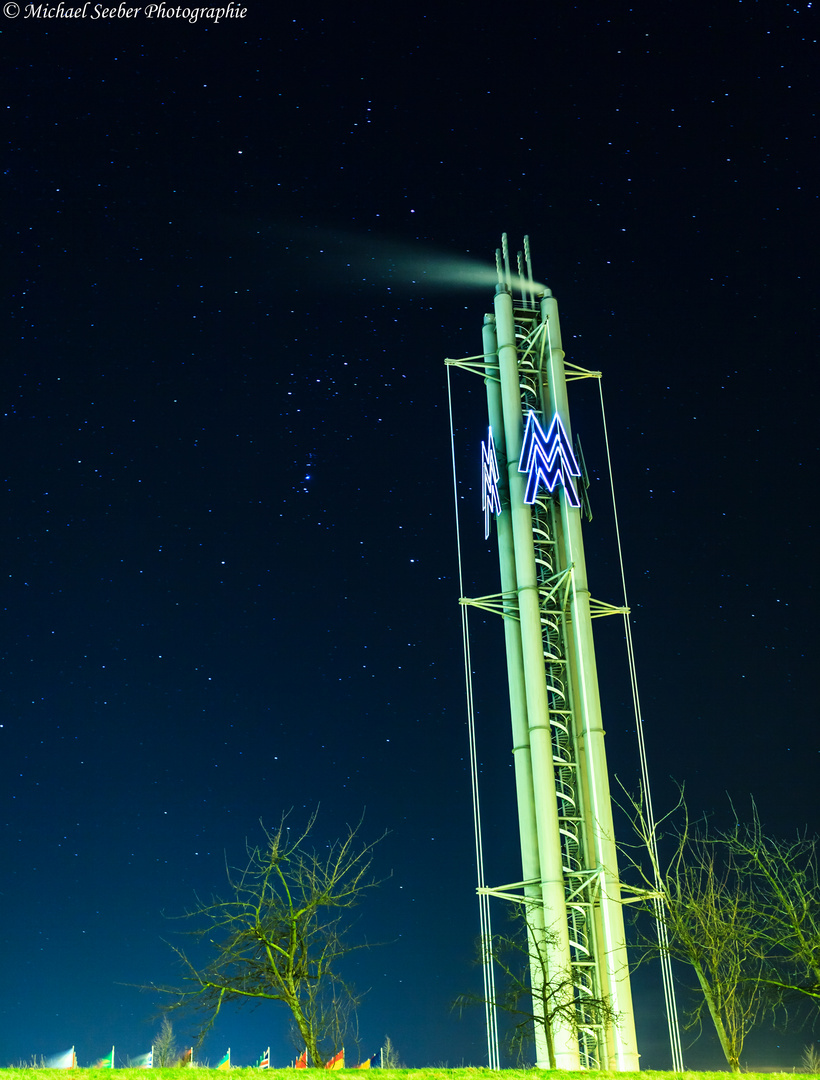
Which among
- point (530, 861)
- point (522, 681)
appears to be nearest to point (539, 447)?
point (522, 681)

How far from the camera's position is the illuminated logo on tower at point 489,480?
37219 millimetres

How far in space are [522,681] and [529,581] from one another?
10.9ft

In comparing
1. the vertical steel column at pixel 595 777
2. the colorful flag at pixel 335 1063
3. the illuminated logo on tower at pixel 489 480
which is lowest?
the colorful flag at pixel 335 1063

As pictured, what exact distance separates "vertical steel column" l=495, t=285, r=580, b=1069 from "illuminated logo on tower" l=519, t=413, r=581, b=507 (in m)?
0.51

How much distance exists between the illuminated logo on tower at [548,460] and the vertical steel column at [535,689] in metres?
0.51

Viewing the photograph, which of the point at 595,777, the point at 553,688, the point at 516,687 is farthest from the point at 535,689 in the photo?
the point at 595,777

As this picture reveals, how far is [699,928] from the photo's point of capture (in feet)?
94.2

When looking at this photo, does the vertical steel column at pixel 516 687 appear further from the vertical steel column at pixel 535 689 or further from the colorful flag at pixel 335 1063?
the colorful flag at pixel 335 1063

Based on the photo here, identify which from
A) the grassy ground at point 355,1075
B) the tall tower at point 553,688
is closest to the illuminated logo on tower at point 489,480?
the tall tower at point 553,688

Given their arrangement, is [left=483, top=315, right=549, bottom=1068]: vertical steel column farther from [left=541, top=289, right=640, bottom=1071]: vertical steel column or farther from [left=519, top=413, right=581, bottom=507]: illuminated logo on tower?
[left=541, top=289, right=640, bottom=1071]: vertical steel column

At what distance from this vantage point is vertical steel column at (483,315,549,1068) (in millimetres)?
33219

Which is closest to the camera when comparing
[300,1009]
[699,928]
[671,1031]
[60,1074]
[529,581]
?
[60,1074]

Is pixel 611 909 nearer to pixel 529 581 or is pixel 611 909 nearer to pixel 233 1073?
pixel 529 581

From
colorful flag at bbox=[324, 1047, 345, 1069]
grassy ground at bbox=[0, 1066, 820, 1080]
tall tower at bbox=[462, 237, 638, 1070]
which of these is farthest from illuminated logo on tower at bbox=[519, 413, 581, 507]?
grassy ground at bbox=[0, 1066, 820, 1080]
